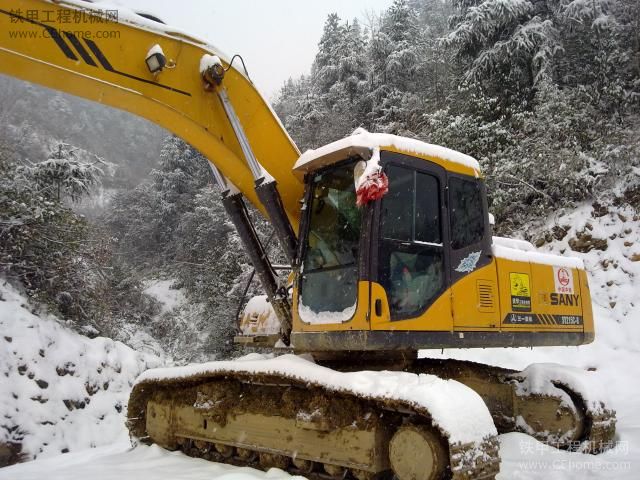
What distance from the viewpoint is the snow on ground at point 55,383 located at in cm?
710

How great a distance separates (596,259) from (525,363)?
9.30 feet

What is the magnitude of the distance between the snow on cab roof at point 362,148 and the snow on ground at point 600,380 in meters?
2.30

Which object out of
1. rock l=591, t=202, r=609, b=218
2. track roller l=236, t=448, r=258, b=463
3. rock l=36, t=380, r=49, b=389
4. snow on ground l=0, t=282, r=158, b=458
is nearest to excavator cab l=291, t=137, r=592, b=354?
track roller l=236, t=448, r=258, b=463

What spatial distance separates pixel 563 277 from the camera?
514 centimetres

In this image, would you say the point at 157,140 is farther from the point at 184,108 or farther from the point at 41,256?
the point at 184,108

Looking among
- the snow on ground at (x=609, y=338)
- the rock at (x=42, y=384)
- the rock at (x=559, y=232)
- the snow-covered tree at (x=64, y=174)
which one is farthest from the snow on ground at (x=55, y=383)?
the rock at (x=559, y=232)

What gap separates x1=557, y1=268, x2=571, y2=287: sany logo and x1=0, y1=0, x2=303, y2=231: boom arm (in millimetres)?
2615

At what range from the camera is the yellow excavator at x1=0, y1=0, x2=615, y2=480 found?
3.29 metres

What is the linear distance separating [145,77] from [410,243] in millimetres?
2349

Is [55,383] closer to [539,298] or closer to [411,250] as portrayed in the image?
[411,250]

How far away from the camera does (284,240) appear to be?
4.36 m

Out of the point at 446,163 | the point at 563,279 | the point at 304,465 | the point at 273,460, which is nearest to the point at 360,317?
the point at 304,465

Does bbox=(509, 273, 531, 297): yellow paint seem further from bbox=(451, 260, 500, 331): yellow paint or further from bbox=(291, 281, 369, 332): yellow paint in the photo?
bbox=(291, 281, 369, 332): yellow paint

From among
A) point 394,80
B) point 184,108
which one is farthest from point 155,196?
point 184,108
